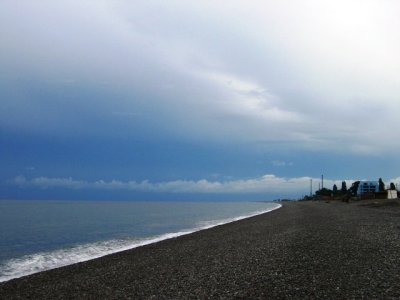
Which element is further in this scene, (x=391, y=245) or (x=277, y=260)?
(x=391, y=245)

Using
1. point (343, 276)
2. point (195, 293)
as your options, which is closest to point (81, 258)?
point (195, 293)

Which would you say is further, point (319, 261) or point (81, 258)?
point (81, 258)

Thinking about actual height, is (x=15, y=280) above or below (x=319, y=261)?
below

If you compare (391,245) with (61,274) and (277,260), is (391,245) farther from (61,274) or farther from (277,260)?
(61,274)

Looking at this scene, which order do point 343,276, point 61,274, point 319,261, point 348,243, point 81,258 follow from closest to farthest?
point 343,276
point 319,261
point 61,274
point 348,243
point 81,258

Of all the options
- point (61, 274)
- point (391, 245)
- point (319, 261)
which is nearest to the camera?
point (319, 261)

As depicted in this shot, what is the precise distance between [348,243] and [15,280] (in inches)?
648

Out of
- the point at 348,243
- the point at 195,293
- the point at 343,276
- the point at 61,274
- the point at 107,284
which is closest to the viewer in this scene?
the point at 195,293

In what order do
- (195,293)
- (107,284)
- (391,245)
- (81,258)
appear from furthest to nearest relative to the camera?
(81,258)
(391,245)
(107,284)
(195,293)

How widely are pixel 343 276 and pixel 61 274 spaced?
1235 cm

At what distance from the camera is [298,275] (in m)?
14.1

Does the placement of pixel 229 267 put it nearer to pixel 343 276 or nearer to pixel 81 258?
pixel 343 276

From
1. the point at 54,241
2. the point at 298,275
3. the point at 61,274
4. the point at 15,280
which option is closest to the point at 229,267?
the point at 298,275

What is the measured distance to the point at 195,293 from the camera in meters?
12.8
